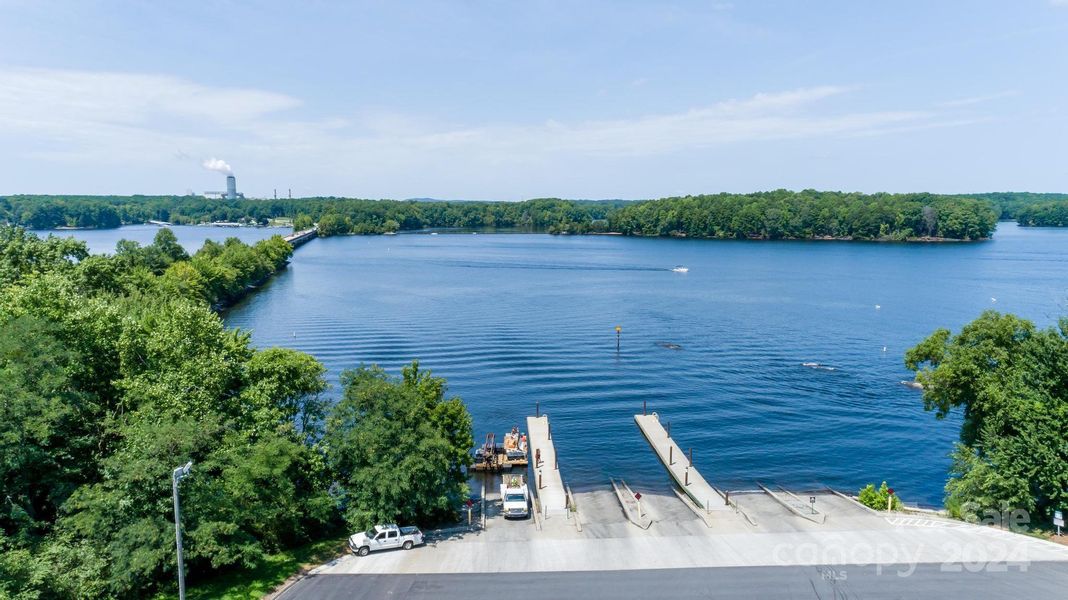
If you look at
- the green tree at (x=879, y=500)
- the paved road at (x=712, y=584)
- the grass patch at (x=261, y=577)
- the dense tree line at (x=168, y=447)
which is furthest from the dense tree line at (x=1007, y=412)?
the grass patch at (x=261, y=577)

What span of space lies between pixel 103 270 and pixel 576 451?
46.2m

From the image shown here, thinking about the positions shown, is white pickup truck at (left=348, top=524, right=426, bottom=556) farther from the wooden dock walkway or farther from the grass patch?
the wooden dock walkway

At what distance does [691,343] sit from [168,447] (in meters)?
62.0

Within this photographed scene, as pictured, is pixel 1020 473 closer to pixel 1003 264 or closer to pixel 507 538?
pixel 507 538

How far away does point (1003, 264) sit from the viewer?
14750cm

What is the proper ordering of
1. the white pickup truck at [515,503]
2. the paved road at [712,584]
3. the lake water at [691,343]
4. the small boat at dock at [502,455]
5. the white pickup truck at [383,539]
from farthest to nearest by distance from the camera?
the lake water at [691,343] → the small boat at dock at [502,455] → the white pickup truck at [515,503] → the white pickup truck at [383,539] → the paved road at [712,584]

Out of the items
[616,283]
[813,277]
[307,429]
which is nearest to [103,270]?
[307,429]

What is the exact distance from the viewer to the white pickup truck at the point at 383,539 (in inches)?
1135

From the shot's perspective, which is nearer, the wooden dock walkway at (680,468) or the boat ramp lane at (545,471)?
the boat ramp lane at (545,471)

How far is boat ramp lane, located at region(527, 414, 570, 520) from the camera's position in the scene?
36041 mm

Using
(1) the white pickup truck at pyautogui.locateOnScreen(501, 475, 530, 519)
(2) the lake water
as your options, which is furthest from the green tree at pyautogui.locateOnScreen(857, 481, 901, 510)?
(1) the white pickup truck at pyautogui.locateOnScreen(501, 475, 530, 519)

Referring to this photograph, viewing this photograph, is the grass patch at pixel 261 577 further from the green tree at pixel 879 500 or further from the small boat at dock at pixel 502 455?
the green tree at pixel 879 500

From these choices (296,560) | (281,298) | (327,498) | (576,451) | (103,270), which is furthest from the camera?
(281,298)

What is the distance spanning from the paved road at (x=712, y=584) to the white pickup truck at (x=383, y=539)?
7.05 feet
